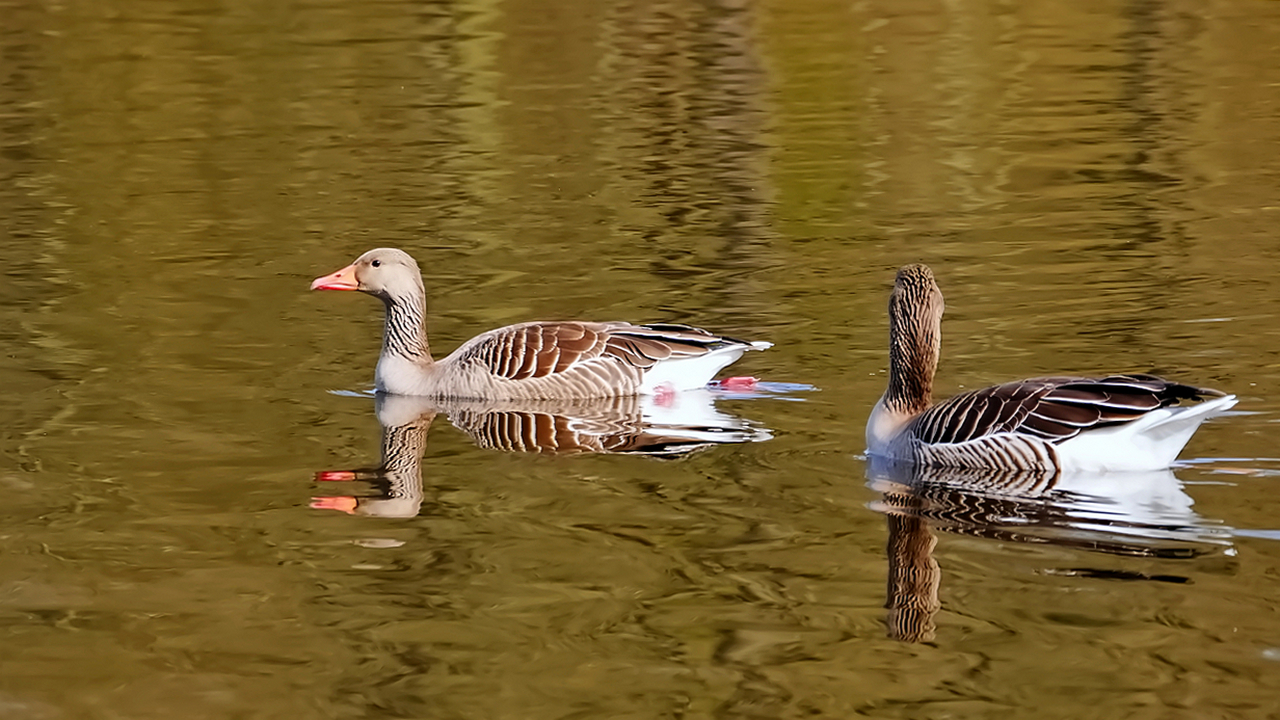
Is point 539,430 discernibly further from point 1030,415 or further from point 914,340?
point 1030,415

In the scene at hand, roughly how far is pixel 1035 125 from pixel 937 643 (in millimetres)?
20473

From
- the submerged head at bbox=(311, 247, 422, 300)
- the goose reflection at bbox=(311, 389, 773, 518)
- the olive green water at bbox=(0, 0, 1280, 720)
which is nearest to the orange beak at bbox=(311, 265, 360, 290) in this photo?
the submerged head at bbox=(311, 247, 422, 300)

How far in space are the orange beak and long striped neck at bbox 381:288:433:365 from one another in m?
0.28

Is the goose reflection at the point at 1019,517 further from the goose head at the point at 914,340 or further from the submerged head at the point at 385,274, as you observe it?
the submerged head at the point at 385,274

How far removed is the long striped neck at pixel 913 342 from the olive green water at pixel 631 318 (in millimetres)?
475

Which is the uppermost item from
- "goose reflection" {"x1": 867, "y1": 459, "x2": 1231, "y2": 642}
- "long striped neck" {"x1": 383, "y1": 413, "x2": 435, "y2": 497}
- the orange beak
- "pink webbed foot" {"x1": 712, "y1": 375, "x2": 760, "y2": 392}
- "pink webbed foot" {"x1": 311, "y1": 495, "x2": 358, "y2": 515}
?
the orange beak

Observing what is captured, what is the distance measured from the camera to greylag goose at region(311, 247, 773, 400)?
13.7 metres

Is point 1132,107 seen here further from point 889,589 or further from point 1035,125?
point 889,589

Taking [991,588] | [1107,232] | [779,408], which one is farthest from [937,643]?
[1107,232]

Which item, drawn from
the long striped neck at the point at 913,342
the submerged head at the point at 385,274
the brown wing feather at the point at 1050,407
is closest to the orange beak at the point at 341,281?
the submerged head at the point at 385,274

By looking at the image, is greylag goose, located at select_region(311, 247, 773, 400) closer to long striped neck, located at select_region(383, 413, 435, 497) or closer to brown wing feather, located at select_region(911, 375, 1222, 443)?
long striped neck, located at select_region(383, 413, 435, 497)

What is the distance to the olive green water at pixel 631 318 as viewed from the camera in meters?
8.10

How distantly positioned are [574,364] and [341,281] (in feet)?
6.56

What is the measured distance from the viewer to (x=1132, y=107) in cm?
2906
